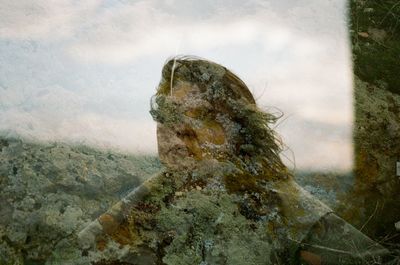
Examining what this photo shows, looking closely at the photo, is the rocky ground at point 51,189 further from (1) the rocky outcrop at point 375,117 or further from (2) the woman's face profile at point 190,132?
(1) the rocky outcrop at point 375,117

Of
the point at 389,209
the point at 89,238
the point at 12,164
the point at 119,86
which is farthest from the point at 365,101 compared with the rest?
the point at 12,164

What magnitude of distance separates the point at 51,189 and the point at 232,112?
0.93 meters

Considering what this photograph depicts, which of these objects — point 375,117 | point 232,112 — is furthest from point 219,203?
point 375,117

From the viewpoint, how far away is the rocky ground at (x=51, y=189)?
5.81 ft

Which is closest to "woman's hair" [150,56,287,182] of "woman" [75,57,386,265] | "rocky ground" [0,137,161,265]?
"woman" [75,57,386,265]

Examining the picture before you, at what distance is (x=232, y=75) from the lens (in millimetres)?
2322

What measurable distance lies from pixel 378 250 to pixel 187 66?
49.1 inches

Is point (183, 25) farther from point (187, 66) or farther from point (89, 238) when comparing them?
point (89, 238)

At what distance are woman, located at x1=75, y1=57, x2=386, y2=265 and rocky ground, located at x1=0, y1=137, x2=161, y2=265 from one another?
0.23 feet

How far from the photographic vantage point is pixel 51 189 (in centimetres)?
188

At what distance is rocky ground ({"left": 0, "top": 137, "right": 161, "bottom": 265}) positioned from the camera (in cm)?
177

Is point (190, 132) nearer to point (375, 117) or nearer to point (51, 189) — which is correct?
point (51, 189)

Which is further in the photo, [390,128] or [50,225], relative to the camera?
[390,128]

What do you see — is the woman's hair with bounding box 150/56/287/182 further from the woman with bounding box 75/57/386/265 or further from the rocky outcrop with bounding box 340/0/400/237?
the rocky outcrop with bounding box 340/0/400/237
